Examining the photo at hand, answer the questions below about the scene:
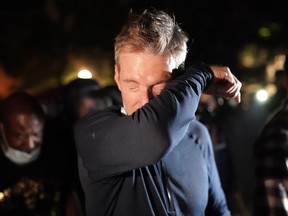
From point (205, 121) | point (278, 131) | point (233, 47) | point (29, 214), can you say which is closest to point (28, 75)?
point (233, 47)

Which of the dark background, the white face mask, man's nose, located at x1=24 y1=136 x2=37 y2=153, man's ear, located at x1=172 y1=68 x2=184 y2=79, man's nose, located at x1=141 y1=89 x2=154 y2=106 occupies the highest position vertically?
the dark background

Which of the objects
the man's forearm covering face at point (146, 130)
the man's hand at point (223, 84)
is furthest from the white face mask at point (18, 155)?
the man's hand at point (223, 84)

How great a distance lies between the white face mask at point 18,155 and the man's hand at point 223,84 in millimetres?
2155

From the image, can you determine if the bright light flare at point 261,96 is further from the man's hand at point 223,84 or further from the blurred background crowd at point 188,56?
the man's hand at point 223,84

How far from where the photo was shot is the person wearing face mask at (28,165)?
346 cm

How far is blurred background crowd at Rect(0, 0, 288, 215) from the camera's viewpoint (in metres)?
4.88

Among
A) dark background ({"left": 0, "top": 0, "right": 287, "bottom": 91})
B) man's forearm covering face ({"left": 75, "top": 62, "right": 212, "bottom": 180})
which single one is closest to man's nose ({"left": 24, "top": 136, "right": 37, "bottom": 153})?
man's forearm covering face ({"left": 75, "top": 62, "right": 212, "bottom": 180})

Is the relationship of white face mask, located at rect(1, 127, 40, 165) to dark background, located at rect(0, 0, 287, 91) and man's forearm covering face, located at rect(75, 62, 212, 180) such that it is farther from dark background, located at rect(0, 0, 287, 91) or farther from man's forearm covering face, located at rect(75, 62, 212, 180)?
dark background, located at rect(0, 0, 287, 91)

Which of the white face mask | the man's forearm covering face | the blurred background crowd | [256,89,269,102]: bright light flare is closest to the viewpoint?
the man's forearm covering face

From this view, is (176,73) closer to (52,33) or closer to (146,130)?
(146,130)

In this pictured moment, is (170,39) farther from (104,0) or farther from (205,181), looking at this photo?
(104,0)

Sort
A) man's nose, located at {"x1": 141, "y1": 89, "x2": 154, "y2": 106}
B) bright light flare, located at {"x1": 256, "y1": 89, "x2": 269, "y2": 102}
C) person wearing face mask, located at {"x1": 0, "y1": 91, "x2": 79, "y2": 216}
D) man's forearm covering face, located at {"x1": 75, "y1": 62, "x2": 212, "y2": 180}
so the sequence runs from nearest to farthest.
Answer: man's forearm covering face, located at {"x1": 75, "y1": 62, "x2": 212, "y2": 180}, man's nose, located at {"x1": 141, "y1": 89, "x2": 154, "y2": 106}, person wearing face mask, located at {"x1": 0, "y1": 91, "x2": 79, "y2": 216}, bright light flare, located at {"x1": 256, "y1": 89, "x2": 269, "y2": 102}

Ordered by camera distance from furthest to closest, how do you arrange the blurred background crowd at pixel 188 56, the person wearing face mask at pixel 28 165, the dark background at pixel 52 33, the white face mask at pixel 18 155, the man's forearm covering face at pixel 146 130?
the dark background at pixel 52 33
the blurred background crowd at pixel 188 56
the white face mask at pixel 18 155
the person wearing face mask at pixel 28 165
the man's forearm covering face at pixel 146 130

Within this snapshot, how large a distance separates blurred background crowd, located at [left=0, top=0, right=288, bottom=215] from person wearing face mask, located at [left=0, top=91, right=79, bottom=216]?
0.36 m
